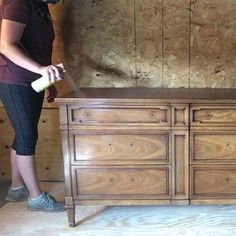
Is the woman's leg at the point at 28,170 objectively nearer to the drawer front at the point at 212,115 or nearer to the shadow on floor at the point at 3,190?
the shadow on floor at the point at 3,190

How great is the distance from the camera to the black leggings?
6.48ft

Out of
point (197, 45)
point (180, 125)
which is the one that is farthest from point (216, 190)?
point (197, 45)

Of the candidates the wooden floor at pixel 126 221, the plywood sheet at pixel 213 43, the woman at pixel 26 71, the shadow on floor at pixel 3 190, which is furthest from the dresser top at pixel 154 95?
the shadow on floor at pixel 3 190

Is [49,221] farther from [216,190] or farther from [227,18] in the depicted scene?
[227,18]

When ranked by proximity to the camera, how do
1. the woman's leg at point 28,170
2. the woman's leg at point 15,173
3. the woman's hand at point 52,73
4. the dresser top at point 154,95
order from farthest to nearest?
the woman's leg at point 15,173 < the woman's leg at point 28,170 < the dresser top at point 154,95 < the woman's hand at point 52,73

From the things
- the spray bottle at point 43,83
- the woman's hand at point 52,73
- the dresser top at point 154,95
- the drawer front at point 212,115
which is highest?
the woman's hand at point 52,73

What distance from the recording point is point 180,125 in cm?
192

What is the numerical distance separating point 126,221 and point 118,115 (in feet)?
2.12

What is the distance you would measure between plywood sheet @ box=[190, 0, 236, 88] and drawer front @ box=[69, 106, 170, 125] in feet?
2.05

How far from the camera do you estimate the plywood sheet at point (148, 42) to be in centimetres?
233

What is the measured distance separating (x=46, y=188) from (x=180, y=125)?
1.16 m

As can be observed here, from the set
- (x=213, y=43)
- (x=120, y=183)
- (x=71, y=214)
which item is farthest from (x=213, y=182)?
(x=213, y=43)

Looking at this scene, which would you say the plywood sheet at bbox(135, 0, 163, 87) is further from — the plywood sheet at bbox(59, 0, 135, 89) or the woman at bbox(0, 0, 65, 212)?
the woman at bbox(0, 0, 65, 212)

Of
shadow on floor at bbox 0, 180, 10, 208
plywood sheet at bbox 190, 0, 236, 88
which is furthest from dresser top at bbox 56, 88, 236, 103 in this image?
shadow on floor at bbox 0, 180, 10, 208
